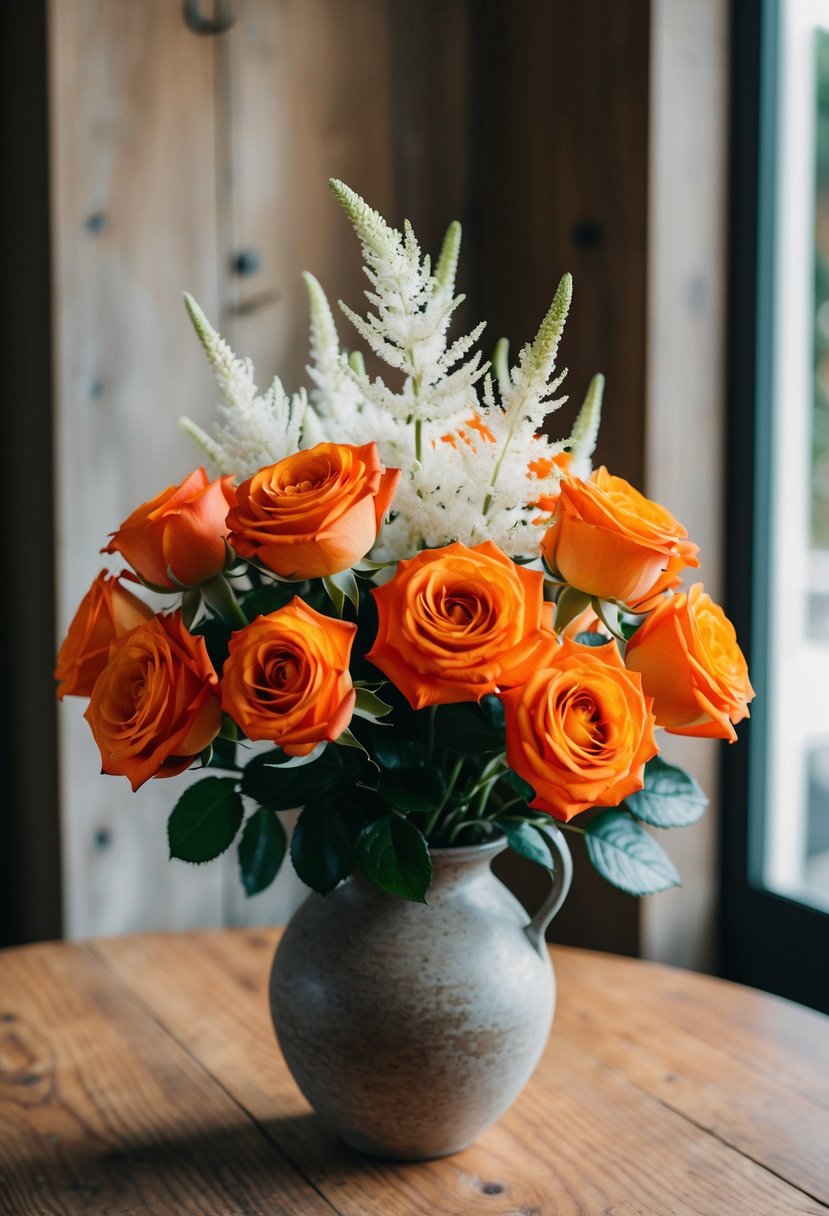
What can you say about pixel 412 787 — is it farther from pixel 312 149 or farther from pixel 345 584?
pixel 312 149

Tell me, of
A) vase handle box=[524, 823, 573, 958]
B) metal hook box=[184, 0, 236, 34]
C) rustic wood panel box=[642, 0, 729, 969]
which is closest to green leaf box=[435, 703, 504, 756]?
vase handle box=[524, 823, 573, 958]

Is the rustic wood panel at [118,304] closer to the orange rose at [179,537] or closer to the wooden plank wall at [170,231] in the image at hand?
the wooden plank wall at [170,231]

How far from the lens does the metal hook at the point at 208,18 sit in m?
1.69

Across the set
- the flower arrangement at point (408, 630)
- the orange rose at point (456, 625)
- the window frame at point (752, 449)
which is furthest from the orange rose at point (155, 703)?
the window frame at point (752, 449)

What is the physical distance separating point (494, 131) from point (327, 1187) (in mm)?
1601

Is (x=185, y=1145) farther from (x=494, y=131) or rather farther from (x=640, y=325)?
(x=494, y=131)

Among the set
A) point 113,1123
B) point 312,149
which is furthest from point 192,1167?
point 312,149

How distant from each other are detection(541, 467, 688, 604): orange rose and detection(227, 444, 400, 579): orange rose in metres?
0.10

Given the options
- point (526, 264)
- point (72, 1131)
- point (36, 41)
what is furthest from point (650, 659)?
point (36, 41)

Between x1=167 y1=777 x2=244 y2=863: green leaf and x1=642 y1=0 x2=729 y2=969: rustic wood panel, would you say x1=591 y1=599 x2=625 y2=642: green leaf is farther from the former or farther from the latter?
x1=642 y1=0 x2=729 y2=969: rustic wood panel

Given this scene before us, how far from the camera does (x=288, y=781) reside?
2.36 feet

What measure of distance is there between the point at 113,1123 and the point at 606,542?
548 millimetres

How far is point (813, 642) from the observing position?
1738 mm

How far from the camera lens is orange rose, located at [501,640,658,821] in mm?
632
